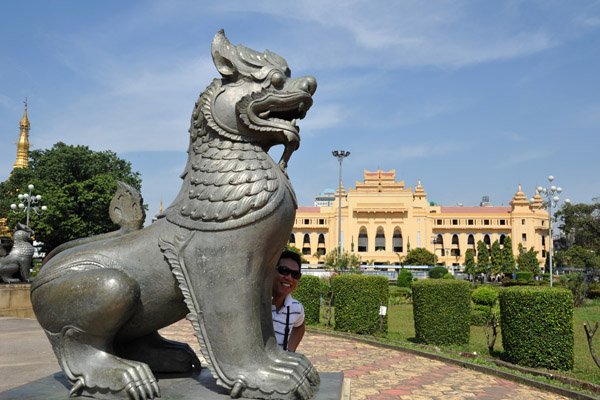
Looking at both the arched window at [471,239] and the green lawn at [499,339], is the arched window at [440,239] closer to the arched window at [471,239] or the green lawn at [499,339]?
→ the arched window at [471,239]

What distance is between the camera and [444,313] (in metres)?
9.26

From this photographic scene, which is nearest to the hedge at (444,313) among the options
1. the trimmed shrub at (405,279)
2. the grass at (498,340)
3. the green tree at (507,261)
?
the grass at (498,340)

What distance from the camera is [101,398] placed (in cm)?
236

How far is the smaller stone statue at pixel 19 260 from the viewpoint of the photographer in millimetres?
11547

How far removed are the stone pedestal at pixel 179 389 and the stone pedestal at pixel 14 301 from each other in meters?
9.23

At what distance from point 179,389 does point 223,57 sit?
1.86 meters

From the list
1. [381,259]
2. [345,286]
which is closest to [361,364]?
[345,286]

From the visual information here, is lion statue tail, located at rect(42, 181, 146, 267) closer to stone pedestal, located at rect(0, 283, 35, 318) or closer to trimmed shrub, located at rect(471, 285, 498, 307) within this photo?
stone pedestal, located at rect(0, 283, 35, 318)

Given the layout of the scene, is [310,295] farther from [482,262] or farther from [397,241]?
[397,241]

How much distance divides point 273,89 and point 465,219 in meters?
66.3

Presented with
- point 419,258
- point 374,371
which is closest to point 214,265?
point 374,371

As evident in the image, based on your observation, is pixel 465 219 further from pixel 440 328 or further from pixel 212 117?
pixel 212 117

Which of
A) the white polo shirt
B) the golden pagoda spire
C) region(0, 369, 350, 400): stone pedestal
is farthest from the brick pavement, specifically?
the golden pagoda spire

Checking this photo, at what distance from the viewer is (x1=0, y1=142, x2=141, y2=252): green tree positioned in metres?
26.8
